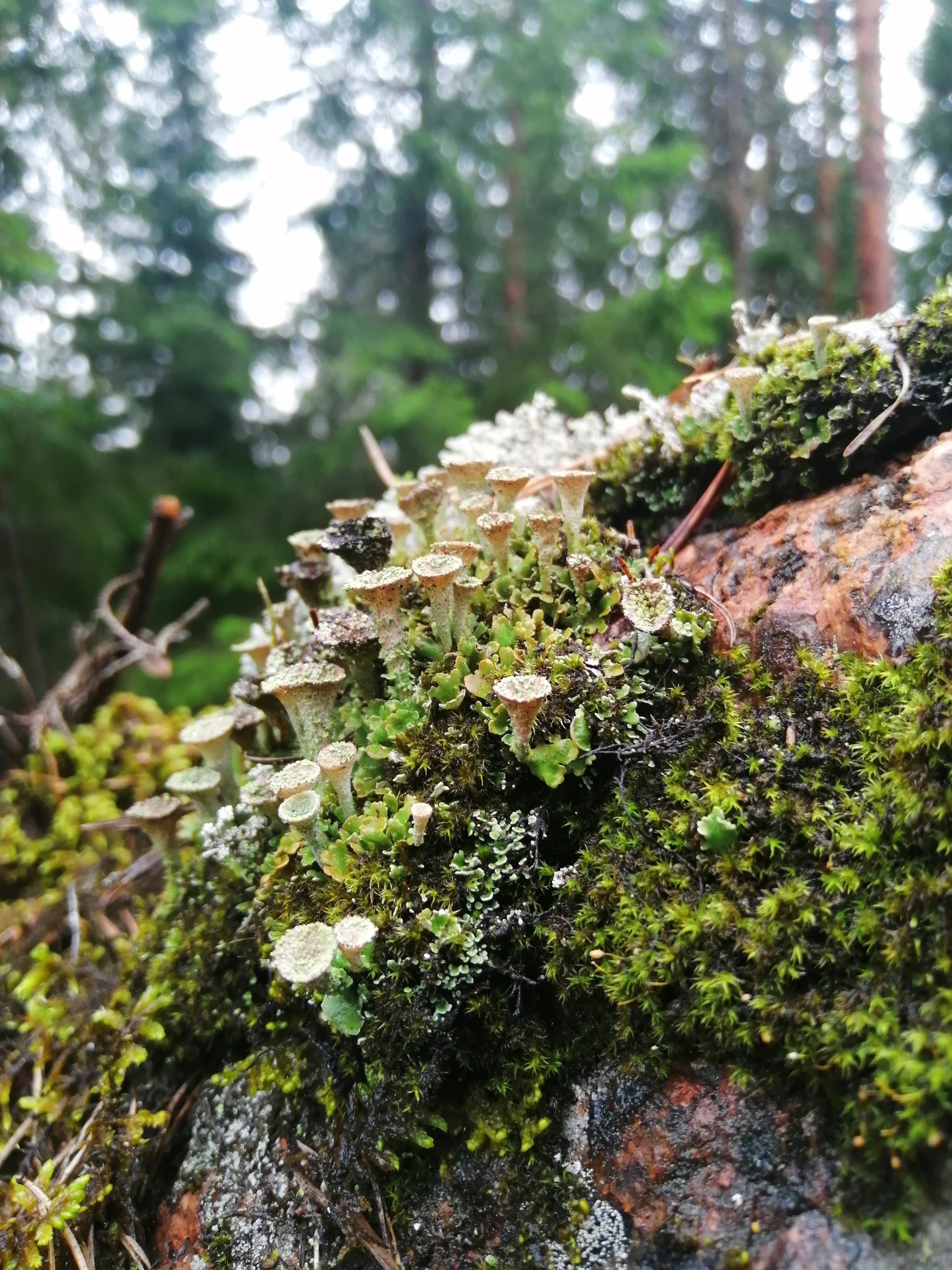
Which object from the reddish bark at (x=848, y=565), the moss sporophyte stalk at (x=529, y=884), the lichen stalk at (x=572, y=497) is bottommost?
the moss sporophyte stalk at (x=529, y=884)

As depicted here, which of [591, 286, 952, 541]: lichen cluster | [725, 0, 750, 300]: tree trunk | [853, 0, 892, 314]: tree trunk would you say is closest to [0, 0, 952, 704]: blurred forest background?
[853, 0, 892, 314]: tree trunk

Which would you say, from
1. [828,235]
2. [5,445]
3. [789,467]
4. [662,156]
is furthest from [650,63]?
[789,467]

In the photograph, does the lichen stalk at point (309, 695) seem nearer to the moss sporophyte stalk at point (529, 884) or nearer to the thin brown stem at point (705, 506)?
the moss sporophyte stalk at point (529, 884)

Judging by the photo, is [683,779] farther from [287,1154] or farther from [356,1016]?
[287,1154]

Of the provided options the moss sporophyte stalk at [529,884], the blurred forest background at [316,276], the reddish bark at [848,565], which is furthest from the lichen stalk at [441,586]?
the blurred forest background at [316,276]

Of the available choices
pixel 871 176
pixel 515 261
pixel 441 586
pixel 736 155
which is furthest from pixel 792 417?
pixel 736 155

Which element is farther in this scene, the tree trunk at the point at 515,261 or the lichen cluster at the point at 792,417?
the tree trunk at the point at 515,261

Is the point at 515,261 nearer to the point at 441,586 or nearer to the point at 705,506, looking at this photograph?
the point at 705,506
